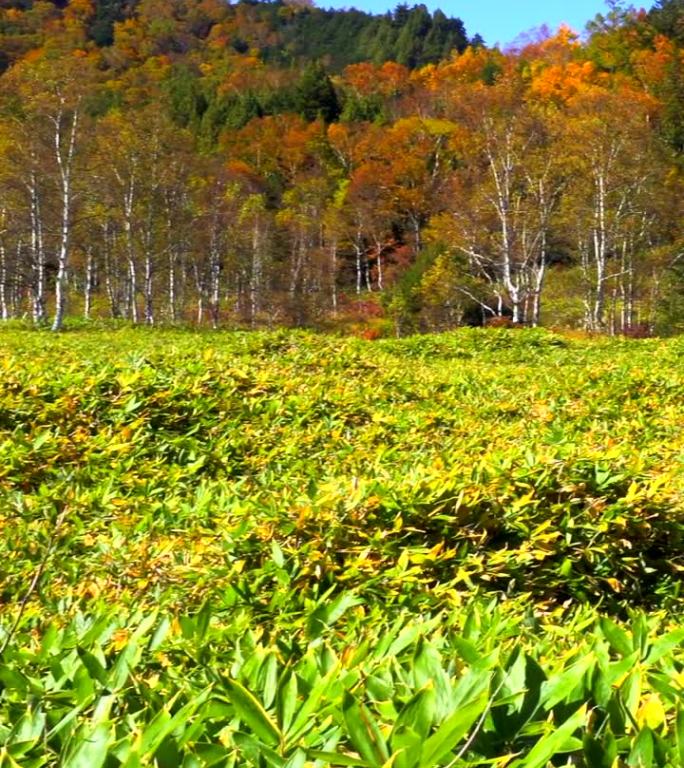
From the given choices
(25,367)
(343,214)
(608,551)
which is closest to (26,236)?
(343,214)

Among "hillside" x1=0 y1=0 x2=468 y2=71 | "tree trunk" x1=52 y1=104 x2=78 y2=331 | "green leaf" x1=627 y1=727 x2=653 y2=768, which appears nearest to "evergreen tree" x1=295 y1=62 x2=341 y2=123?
"hillside" x1=0 y1=0 x2=468 y2=71

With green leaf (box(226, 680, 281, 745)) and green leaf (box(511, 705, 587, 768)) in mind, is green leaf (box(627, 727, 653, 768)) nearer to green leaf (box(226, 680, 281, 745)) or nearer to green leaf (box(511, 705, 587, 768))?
green leaf (box(511, 705, 587, 768))

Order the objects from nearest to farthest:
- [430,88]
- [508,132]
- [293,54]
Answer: [508,132] < [430,88] < [293,54]

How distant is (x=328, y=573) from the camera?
280 cm

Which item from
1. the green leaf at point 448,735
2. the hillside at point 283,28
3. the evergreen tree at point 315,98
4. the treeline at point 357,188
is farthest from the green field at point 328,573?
the hillside at point 283,28

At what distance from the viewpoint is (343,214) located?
47.3 meters

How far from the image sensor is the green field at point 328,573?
4.40 ft

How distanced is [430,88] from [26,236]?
40.3m

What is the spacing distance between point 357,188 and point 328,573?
4599cm

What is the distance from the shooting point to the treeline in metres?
25.7

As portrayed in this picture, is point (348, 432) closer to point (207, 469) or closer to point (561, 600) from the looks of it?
point (207, 469)

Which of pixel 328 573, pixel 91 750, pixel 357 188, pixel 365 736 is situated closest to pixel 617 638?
pixel 365 736

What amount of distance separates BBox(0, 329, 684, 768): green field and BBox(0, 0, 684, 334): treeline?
17.3 m

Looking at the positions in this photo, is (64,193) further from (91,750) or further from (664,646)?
(91,750)
